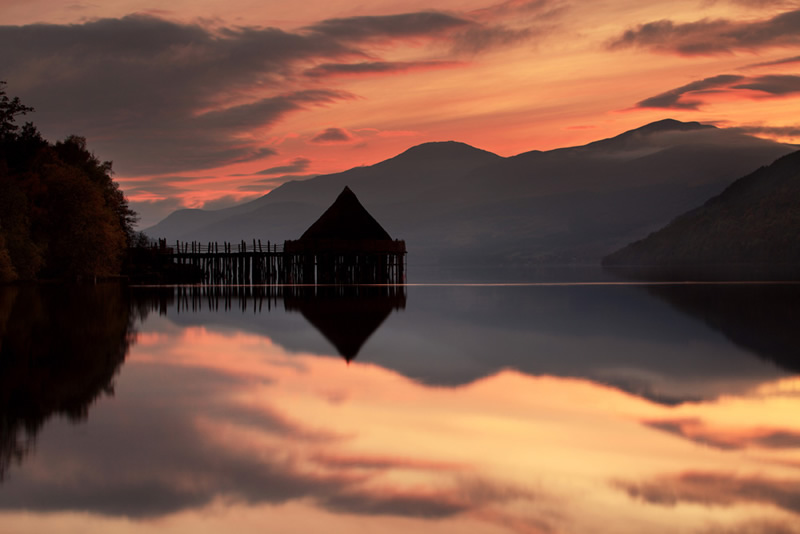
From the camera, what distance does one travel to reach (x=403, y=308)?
133ft

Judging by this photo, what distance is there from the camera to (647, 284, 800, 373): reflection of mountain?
885 inches

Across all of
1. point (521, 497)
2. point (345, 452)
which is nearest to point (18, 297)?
point (345, 452)

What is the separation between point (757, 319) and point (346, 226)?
38.5 meters

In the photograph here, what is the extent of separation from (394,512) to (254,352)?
14.3m

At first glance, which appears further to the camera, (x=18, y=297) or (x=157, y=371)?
(x=18, y=297)

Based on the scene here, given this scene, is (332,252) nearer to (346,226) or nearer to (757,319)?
(346,226)

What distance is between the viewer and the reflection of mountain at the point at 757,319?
2248 centimetres

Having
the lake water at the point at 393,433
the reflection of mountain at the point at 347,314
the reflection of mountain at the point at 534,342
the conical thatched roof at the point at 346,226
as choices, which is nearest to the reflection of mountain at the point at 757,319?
the lake water at the point at 393,433

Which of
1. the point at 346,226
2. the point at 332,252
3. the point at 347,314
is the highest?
the point at 346,226

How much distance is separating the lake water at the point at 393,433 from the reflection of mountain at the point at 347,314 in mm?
394

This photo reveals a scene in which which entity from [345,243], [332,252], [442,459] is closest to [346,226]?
[332,252]

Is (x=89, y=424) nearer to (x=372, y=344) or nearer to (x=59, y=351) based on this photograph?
(x=59, y=351)

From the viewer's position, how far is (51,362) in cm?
1788

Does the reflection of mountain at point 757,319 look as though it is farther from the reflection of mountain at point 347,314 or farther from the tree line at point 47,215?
the tree line at point 47,215
